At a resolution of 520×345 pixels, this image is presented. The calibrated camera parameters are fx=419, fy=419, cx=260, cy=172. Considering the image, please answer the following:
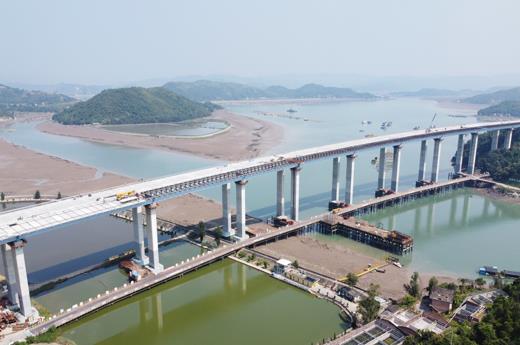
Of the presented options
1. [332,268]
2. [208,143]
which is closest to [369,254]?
[332,268]

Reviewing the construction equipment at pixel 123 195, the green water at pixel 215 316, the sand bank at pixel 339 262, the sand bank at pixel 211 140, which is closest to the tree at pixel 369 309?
the green water at pixel 215 316

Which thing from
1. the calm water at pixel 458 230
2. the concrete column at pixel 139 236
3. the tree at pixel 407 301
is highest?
the concrete column at pixel 139 236

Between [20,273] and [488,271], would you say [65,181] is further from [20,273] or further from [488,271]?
[488,271]

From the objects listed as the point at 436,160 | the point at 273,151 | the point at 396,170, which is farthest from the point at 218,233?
the point at 273,151

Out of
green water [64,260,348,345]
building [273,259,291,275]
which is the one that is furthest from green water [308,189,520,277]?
green water [64,260,348,345]

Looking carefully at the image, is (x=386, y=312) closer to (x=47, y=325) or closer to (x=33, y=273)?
(x=47, y=325)

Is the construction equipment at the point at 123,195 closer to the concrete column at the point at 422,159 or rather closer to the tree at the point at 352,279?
the tree at the point at 352,279
